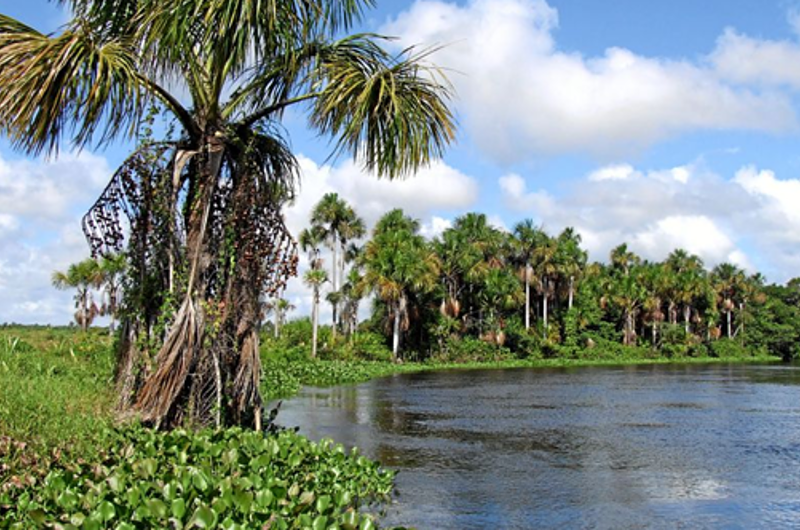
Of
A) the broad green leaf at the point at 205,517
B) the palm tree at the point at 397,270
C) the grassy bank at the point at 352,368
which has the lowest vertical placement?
the grassy bank at the point at 352,368

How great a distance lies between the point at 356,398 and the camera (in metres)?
22.5

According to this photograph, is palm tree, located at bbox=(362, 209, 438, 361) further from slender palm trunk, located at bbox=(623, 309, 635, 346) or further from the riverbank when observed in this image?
slender palm trunk, located at bbox=(623, 309, 635, 346)

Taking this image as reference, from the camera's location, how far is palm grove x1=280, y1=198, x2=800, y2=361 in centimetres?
4344

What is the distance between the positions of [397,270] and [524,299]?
13248 millimetres

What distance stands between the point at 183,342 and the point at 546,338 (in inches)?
1851

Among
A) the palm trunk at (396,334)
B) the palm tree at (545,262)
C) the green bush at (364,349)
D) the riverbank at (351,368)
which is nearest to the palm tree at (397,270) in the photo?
the palm trunk at (396,334)

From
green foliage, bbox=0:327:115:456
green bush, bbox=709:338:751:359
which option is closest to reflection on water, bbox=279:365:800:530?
green foliage, bbox=0:327:115:456

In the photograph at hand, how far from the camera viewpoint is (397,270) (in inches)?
1631

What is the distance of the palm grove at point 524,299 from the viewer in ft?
143

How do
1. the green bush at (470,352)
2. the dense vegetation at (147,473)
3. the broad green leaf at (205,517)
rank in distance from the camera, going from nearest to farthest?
the broad green leaf at (205,517) → the dense vegetation at (147,473) → the green bush at (470,352)

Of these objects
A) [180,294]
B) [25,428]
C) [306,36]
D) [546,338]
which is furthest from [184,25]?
[546,338]

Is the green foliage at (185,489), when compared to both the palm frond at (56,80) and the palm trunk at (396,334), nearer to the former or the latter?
the palm frond at (56,80)

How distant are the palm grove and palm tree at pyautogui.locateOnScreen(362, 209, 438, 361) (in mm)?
64

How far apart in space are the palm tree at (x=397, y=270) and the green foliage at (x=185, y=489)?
3290 centimetres
